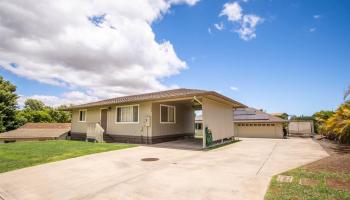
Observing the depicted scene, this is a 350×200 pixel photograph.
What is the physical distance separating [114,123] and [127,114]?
4.78ft

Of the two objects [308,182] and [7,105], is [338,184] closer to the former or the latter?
[308,182]

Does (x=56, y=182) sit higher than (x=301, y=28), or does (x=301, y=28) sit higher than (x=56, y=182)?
(x=301, y=28)

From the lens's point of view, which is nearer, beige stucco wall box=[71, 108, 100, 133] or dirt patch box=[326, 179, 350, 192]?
dirt patch box=[326, 179, 350, 192]

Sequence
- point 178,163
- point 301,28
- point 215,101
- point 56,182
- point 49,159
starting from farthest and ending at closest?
point 215,101
point 301,28
point 49,159
point 178,163
point 56,182

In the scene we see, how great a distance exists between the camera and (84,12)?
31.4 feet

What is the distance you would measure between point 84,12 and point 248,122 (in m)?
18.4

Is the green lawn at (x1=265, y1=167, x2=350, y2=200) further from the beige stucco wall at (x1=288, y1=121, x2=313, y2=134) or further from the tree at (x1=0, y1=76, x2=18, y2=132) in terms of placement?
the tree at (x1=0, y1=76, x2=18, y2=132)

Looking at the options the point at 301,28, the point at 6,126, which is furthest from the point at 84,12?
the point at 6,126

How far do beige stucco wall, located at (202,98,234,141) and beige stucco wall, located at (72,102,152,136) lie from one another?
347cm

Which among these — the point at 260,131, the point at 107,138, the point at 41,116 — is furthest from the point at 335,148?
the point at 41,116

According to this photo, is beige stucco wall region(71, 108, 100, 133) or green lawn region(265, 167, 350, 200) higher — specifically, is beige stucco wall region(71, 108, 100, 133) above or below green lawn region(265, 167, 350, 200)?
above

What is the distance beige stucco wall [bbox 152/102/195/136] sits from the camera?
12.8m

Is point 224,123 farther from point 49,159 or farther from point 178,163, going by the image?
point 49,159

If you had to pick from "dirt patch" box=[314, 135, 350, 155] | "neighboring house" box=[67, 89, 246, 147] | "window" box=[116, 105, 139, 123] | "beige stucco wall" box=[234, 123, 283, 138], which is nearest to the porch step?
"neighboring house" box=[67, 89, 246, 147]
